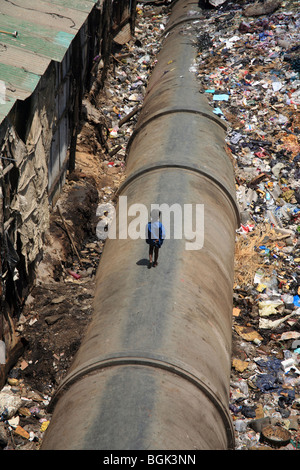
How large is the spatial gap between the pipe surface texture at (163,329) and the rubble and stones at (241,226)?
77 cm

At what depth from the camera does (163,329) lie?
475 cm

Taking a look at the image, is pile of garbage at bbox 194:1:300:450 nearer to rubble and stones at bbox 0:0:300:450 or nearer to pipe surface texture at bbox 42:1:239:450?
rubble and stones at bbox 0:0:300:450

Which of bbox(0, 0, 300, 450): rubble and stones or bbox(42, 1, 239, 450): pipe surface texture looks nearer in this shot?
bbox(42, 1, 239, 450): pipe surface texture

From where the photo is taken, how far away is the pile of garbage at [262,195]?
234 inches

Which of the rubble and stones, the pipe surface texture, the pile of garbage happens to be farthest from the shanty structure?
the pile of garbage

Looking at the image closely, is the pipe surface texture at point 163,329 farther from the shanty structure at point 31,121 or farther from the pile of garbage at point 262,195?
the shanty structure at point 31,121

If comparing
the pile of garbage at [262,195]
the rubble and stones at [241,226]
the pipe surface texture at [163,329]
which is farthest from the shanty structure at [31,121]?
the pile of garbage at [262,195]

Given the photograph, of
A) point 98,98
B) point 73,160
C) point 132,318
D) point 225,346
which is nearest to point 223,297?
point 225,346

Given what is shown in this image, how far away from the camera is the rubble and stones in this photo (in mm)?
5895

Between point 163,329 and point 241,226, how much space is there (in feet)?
12.2

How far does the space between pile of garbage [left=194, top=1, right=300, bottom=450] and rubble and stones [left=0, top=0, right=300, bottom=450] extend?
0.06 ft
